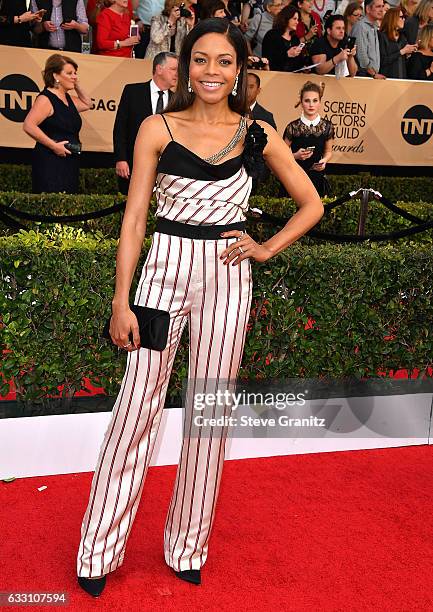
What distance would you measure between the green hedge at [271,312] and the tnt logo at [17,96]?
5255mm

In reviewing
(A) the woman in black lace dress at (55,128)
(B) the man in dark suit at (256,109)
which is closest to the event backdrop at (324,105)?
(A) the woman in black lace dress at (55,128)

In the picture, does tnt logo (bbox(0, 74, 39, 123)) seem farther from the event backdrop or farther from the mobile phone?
the mobile phone

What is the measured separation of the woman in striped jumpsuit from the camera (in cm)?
296

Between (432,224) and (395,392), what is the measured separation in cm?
137

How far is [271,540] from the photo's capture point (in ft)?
12.3

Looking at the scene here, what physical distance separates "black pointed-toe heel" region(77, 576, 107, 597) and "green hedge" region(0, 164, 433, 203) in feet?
22.3

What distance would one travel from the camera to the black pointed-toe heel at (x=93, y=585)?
3227mm

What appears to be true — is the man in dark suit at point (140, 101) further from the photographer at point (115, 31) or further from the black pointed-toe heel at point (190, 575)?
the black pointed-toe heel at point (190, 575)

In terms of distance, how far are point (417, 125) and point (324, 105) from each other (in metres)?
1.78

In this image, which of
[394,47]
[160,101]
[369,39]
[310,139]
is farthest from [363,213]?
[394,47]

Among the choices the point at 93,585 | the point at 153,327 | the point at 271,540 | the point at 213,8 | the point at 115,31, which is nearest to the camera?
the point at 153,327

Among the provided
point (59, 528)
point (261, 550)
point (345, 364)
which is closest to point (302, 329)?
point (345, 364)

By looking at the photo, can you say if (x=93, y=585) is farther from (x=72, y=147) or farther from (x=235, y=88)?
(x=72, y=147)

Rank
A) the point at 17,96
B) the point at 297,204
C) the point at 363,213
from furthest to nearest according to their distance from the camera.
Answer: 1. the point at 17,96
2. the point at 363,213
3. the point at 297,204
